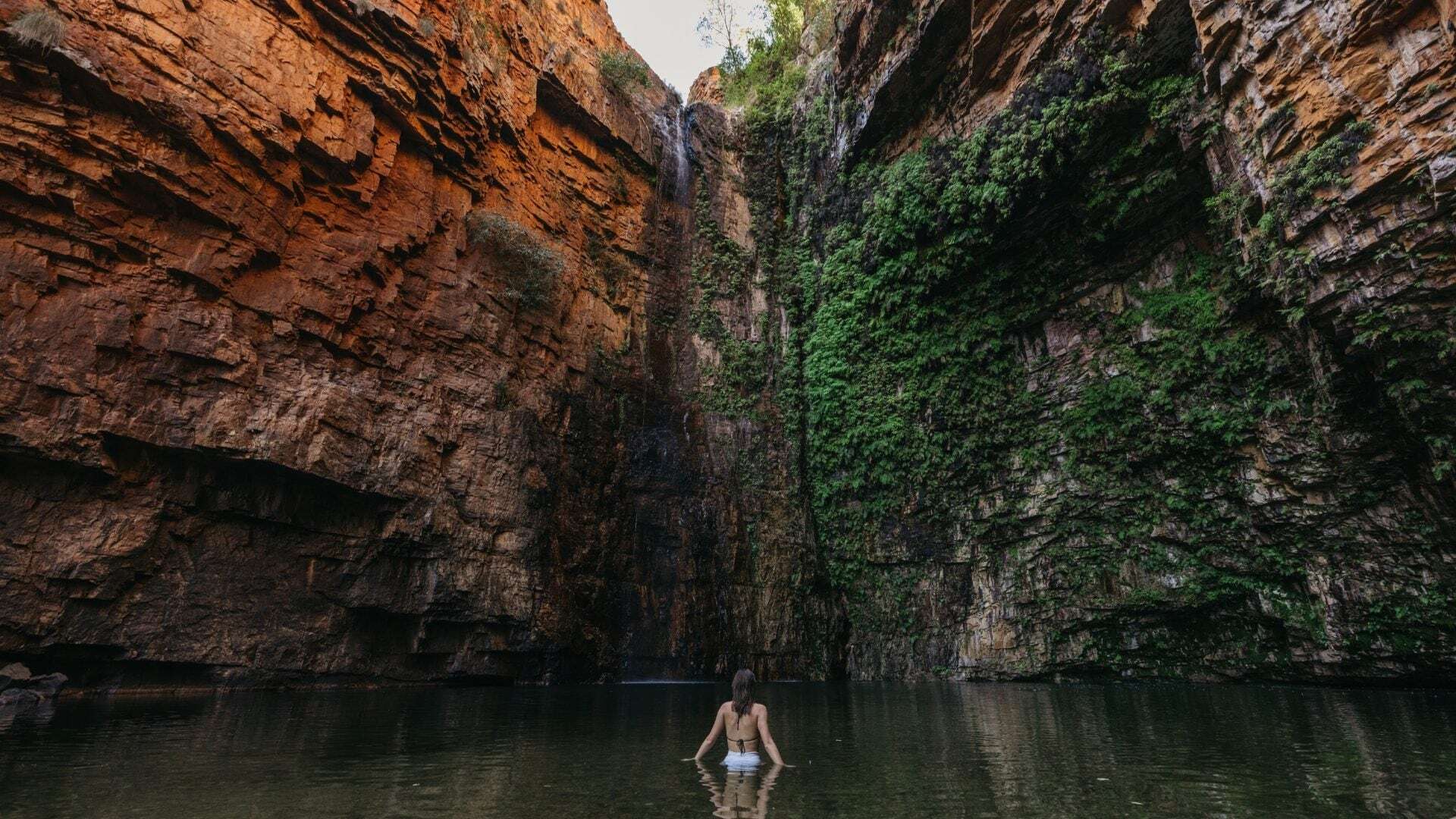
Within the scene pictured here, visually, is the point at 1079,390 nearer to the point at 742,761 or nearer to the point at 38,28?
the point at 742,761

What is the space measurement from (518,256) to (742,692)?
48.2ft

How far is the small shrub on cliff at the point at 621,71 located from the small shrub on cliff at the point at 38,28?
A: 13.5 meters

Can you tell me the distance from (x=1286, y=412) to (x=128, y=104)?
21328mm

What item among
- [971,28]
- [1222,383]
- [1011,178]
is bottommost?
[1222,383]

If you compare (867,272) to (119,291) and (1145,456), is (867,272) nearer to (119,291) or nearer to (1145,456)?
(1145,456)

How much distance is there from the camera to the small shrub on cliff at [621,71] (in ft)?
72.7

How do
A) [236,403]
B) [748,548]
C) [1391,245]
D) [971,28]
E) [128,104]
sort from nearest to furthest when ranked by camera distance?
[1391,245], [128,104], [236,403], [971,28], [748,548]

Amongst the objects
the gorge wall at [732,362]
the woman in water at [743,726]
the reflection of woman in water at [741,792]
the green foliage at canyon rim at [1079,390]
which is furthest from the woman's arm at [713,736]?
the green foliage at canyon rim at [1079,390]

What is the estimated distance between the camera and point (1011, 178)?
592 inches

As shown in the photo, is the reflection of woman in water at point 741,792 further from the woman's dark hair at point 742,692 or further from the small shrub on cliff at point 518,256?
the small shrub on cliff at point 518,256

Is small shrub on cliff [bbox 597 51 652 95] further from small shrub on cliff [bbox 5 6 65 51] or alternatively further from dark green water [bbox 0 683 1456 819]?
dark green water [bbox 0 683 1456 819]

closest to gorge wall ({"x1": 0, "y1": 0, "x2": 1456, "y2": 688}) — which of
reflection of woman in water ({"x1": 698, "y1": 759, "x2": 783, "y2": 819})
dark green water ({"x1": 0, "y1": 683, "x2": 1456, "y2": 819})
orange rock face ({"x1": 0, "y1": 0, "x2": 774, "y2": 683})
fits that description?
orange rock face ({"x1": 0, "y1": 0, "x2": 774, "y2": 683})

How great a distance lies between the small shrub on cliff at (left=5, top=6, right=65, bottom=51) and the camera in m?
10.9

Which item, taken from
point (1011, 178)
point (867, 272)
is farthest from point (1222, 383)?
point (867, 272)
